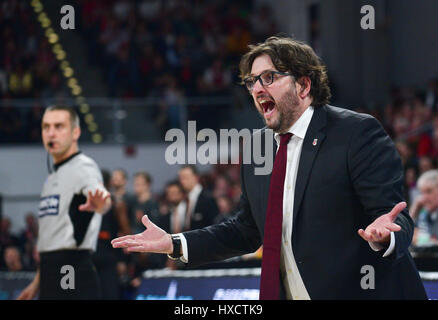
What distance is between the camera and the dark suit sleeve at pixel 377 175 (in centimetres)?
309

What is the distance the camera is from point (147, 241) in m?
3.46

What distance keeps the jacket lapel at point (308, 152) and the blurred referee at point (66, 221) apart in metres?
2.00

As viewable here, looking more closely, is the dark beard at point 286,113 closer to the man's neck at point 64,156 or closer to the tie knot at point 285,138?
the tie knot at point 285,138

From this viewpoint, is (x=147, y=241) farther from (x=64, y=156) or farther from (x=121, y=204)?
(x=121, y=204)

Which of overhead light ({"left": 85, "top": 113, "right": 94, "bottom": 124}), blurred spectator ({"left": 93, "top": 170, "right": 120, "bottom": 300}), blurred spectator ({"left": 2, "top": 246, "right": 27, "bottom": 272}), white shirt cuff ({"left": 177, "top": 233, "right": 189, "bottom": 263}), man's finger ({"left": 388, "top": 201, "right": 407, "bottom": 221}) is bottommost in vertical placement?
blurred spectator ({"left": 2, "top": 246, "right": 27, "bottom": 272})

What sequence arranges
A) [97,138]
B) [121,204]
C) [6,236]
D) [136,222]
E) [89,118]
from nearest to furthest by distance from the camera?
[121,204]
[136,222]
[6,236]
[89,118]
[97,138]

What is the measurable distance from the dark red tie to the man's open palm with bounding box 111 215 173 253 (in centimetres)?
45

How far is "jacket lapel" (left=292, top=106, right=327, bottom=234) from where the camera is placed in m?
3.30

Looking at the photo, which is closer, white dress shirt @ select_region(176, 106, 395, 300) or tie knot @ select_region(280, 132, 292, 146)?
white dress shirt @ select_region(176, 106, 395, 300)

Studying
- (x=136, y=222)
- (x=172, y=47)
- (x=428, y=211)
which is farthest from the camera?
(x=172, y=47)

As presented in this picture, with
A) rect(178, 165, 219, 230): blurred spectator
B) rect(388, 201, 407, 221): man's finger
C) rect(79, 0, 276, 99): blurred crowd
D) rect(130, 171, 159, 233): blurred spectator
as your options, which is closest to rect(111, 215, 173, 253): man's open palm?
rect(388, 201, 407, 221): man's finger

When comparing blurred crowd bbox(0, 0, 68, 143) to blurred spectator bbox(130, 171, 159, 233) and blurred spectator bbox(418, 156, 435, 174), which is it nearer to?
blurred spectator bbox(130, 171, 159, 233)

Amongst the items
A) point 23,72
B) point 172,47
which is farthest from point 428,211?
point 172,47

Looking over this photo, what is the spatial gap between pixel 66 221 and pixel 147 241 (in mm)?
1888
